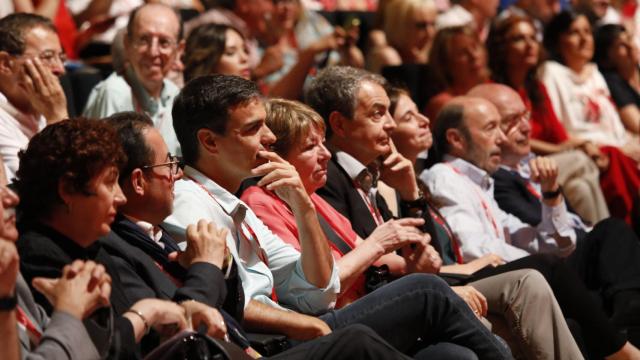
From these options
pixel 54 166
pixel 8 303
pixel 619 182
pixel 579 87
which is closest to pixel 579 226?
pixel 619 182

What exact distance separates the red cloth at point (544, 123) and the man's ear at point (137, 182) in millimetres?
3347

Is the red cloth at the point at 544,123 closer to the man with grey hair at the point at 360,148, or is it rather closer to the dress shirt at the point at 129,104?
the man with grey hair at the point at 360,148

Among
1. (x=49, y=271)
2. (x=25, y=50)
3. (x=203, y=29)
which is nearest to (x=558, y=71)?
(x=203, y=29)

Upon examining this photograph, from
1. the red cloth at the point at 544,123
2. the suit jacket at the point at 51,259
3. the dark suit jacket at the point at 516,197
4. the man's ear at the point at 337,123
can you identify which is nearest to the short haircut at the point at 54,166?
the suit jacket at the point at 51,259

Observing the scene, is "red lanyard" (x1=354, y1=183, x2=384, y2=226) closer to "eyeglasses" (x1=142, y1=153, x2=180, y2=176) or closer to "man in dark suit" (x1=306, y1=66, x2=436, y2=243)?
"man in dark suit" (x1=306, y1=66, x2=436, y2=243)

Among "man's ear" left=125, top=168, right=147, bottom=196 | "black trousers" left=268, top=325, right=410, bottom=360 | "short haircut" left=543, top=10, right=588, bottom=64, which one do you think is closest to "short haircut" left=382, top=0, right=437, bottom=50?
"short haircut" left=543, top=10, right=588, bottom=64

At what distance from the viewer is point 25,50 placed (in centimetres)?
380

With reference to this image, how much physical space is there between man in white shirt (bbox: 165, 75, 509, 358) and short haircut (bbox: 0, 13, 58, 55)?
2.92ft

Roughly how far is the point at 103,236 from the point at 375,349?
0.67m

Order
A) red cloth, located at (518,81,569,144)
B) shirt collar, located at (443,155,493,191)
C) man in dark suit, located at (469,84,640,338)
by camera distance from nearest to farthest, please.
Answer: man in dark suit, located at (469,84,640,338)
shirt collar, located at (443,155,493,191)
red cloth, located at (518,81,569,144)

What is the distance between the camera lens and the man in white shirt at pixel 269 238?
9.98ft

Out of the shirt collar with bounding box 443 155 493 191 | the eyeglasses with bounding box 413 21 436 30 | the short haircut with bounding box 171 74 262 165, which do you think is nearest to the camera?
the short haircut with bounding box 171 74 262 165

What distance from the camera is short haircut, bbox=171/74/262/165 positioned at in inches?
123

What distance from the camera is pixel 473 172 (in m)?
4.50
